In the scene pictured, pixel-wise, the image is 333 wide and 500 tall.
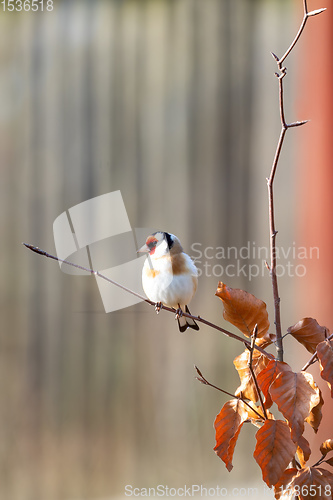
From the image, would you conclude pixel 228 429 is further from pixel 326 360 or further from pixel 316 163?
pixel 316 163

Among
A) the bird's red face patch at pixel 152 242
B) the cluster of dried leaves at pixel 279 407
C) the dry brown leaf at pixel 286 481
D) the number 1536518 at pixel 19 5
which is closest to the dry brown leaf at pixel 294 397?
the cluster of dried leaves at pixel 279 407

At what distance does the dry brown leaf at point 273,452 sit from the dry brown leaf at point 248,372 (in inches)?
3.4

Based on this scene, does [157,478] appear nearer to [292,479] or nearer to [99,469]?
[99,469]

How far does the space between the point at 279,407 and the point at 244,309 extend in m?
0.15

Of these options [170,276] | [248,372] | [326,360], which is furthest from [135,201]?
[326,360]

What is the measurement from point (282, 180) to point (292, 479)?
94cm

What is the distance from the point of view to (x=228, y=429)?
28.4 inches

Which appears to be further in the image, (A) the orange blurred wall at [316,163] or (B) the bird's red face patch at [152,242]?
(A) the orange blurred wall at [316,163]

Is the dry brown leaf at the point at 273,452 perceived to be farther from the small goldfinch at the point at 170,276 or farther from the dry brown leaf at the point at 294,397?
the small goldfinch at the point at 170,276

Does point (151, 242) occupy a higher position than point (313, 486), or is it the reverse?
point (151, 242)

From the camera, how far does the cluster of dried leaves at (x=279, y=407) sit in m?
0.65

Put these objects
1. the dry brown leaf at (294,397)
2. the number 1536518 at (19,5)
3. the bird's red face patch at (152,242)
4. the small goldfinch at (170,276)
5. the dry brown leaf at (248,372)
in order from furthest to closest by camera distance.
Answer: the number 1536518 at (19,5) < the small goldfinch at (170,276) < the bird's red face patch at (152,242) < the dry brown leaf at (248,372) < the dry brown leaf at (294,397)

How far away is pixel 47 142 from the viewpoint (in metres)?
1.44

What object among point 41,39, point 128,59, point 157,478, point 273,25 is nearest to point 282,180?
point 273,25
